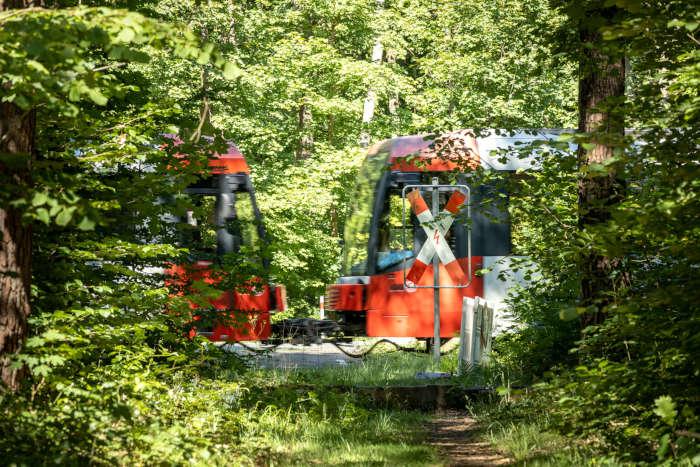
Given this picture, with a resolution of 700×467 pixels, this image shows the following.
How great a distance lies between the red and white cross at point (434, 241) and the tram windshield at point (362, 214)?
0.87 meters

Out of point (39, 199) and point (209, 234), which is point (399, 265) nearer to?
point (209, 234)

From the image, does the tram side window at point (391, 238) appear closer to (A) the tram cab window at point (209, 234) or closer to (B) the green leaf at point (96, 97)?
(A) the tram cab window at point (209, 234)

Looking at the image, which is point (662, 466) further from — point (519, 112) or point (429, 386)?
point (519, 112)

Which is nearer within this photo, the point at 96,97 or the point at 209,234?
the point at 96,97

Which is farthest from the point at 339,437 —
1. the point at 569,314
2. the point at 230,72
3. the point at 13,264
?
the point at 230,72

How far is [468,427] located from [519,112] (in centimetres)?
2057

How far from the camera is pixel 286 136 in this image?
101ft

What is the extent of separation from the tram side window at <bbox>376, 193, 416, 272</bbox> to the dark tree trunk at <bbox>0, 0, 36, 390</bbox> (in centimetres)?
1196

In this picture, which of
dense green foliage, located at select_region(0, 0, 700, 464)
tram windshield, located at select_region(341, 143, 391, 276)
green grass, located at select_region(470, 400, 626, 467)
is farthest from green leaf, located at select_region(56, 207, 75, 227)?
tram windshield, located at select_region(341, 143, 391, 276)

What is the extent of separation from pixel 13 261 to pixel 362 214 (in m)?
12.6

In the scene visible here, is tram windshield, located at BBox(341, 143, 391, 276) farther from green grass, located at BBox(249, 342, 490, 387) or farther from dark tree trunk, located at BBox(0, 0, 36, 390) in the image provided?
dark tree trunk, located at BBox(0, 0, 36, 390)

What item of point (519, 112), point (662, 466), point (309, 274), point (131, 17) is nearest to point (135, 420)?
point (131, 17)

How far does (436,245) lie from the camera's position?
1298cm

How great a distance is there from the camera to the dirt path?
24.8 feet
